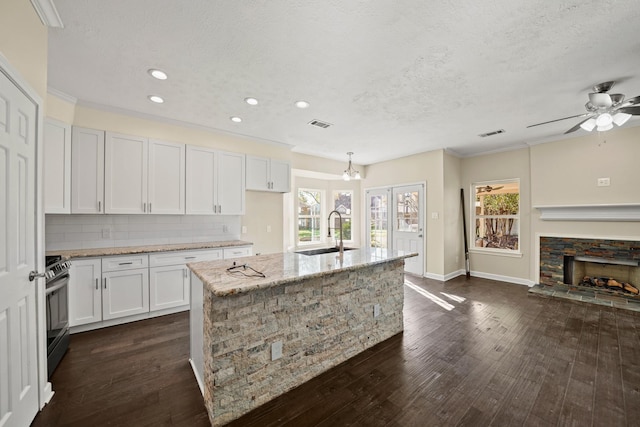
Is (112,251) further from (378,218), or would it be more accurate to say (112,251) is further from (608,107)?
(608,107)

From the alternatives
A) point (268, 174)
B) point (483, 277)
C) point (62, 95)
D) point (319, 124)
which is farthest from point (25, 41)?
point (483, 277)

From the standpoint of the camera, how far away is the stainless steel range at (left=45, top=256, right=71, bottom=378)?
223cm

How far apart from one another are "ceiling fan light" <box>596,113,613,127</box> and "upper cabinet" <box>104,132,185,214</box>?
491cm

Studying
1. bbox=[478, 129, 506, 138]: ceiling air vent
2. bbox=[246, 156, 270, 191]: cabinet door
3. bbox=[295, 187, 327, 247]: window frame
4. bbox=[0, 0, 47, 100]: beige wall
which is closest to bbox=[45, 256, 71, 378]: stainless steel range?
bbox=[0, 0, 47, 100]: beige wall

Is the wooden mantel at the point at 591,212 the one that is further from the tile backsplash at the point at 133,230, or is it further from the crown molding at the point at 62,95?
the crown molding at the point at 62,95

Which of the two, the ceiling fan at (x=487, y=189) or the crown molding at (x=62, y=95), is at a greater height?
the crown molding at (x=62, y=95)

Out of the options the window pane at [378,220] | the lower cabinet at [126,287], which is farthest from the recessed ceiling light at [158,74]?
the window pane at [378,220]

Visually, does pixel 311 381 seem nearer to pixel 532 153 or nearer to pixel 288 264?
pixel 288 264

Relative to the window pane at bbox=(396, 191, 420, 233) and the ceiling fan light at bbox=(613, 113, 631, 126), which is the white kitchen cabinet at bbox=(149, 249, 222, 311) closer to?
the window pane at bbox=(396, 191, 420, 233)

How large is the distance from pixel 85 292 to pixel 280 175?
10.2 feet

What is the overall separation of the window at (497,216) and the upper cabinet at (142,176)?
5902 millimetres

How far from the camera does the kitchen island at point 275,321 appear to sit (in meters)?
1.69

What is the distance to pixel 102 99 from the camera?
305 centimetres

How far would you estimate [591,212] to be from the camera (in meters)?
4.18
